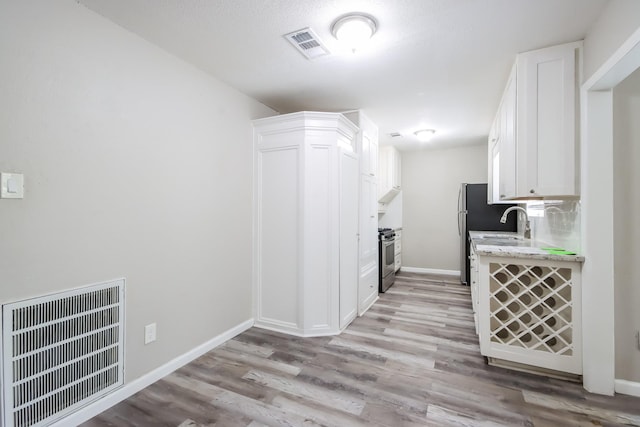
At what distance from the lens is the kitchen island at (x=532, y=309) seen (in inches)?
81.2

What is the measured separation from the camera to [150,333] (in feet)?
6.83

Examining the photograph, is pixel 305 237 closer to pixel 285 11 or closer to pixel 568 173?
pixel 285 11

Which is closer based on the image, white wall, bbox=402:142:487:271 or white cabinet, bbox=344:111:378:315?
white cabinet, bbox=344:111:378:315

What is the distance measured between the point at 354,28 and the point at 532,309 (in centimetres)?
236

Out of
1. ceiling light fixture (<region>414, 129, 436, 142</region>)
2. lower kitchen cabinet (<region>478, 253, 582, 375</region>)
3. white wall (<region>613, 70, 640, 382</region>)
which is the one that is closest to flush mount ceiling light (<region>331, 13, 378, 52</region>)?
white wall (<region>613, 70, 640, 382</region>)

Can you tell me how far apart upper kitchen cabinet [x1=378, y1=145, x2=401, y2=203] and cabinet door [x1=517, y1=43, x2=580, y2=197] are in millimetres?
2981

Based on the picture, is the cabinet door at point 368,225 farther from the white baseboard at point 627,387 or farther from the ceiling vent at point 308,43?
the white baseboard at point 627,387

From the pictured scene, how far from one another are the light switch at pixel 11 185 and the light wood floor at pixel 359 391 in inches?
52.1

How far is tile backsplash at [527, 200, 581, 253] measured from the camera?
2.21 m

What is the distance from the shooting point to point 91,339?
175 cm

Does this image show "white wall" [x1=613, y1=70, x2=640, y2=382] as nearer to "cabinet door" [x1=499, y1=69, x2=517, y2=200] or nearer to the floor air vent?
"cabinet door" [x1=499, y1=69, x2=517, y2=200]

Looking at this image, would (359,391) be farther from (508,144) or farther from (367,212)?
(508,144)

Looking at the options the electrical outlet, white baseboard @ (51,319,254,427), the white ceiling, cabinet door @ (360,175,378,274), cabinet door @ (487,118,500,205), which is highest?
the white ceiling

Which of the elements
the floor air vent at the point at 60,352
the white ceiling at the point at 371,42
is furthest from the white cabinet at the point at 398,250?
the floor air vent at the point at 60,352
